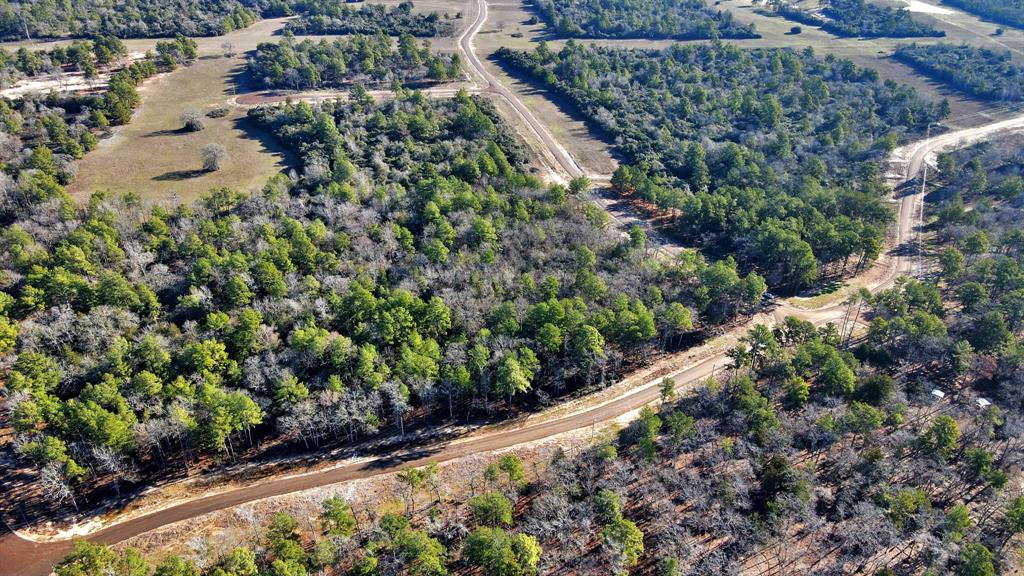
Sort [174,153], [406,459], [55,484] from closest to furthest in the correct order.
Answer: [55,484], [406,459], [174,153]

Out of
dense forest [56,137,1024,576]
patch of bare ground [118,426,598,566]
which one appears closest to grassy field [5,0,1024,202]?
patch of bare ground [118,426,598,566]

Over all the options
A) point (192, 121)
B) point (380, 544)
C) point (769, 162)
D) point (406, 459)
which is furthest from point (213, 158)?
point (769, 162)

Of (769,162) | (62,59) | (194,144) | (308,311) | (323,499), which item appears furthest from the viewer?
(62,59)

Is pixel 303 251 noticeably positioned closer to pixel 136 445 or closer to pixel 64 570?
pixel 136 445

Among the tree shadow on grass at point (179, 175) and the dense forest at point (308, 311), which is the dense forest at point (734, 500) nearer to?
the dense forest at point (308, 311)

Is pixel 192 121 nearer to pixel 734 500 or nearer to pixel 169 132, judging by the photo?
pixel 169 132

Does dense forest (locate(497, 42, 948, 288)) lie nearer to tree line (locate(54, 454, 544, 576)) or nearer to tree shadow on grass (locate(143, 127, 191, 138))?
tree line (locate(54, 454, 544, 576))

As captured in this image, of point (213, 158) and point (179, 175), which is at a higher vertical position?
point (213, 158)
